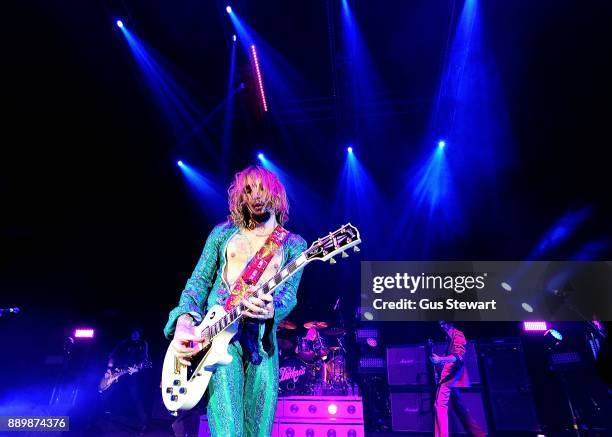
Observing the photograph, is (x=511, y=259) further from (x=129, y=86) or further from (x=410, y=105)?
(x=129, y=86)

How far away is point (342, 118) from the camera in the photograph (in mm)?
9914

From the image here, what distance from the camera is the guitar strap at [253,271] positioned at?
2420 millimetres

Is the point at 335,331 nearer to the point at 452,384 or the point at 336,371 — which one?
the point at 336,371

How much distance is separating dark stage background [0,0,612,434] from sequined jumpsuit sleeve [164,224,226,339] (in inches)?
239

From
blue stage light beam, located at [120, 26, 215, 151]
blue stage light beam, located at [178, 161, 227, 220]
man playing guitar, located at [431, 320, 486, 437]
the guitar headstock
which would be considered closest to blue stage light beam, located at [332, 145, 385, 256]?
blue stage light beam, located at [178, 161, 227, 220]

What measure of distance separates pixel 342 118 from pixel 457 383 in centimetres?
610

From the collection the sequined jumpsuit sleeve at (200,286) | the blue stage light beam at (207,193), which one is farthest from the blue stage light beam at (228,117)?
the sequined jumpsuit sleeve at (200,286)

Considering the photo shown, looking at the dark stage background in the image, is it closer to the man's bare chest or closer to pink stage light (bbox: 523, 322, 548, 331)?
pink stage light (bbox: 523, 322, 548, 331)

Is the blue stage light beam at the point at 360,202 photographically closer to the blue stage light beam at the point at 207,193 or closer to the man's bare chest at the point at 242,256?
the blue stage light beam at the point at 207,193

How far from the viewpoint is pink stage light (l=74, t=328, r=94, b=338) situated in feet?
35.3

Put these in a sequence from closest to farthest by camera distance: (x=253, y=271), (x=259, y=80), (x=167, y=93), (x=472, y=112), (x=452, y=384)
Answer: (x=253, y=271) < (x=452, y=384) < (x=259, y=80) < (x=167, y=93) < (x=472, y=112)

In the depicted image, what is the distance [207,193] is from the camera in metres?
11.7

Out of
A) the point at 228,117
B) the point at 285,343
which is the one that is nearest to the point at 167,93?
the point at 228,117

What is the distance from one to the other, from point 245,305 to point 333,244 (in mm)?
701
